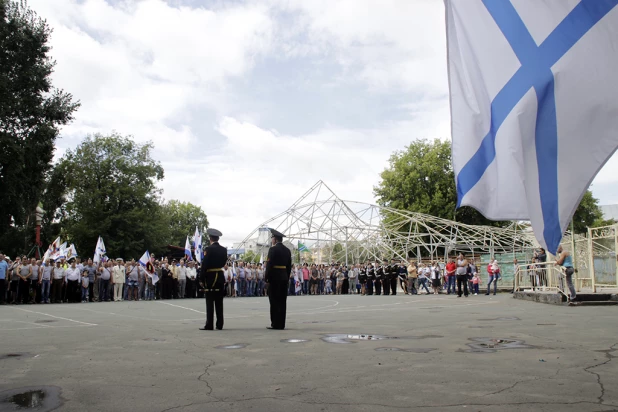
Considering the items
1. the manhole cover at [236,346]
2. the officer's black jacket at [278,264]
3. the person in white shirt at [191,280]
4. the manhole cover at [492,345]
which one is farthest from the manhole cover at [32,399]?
the person in white shirt at [191,280]

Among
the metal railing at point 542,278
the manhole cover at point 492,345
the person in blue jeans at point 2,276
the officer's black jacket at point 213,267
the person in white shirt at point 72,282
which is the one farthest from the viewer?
the person in white shirt at point 72,282

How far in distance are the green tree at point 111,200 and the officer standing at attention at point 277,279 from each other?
1771 inches

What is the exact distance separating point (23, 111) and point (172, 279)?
11.1 meters

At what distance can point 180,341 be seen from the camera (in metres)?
9.03

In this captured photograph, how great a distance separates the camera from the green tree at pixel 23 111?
26.4m

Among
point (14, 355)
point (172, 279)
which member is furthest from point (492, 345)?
point (172, 279)

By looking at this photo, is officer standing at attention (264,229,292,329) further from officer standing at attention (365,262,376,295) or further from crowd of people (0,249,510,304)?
officer standing at attention (365,262,376,295)

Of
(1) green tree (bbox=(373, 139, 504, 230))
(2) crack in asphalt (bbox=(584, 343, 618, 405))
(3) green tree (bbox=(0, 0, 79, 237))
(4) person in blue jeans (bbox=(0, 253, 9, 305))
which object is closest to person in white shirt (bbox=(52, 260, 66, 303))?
(4) person in blue jeans (bbox=(0, 253, 9, 305))

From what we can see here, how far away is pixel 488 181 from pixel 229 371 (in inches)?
146

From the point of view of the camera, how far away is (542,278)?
67.7 feet

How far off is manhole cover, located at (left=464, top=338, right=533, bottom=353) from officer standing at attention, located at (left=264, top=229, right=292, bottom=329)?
12.5 ft

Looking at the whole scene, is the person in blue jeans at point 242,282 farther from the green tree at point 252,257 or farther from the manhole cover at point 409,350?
the manhole cover at point 409,350

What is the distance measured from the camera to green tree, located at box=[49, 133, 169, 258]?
5300 cm

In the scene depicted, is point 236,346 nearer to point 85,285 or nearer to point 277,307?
point 277,307
